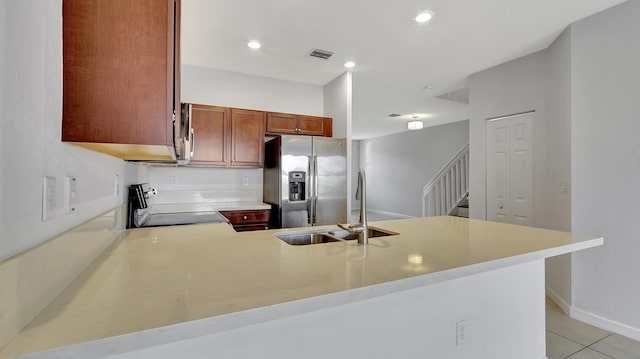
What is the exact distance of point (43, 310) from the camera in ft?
2.22

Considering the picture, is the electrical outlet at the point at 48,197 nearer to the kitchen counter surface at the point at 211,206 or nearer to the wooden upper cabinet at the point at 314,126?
the kitchen counter surface at the point at 211,206

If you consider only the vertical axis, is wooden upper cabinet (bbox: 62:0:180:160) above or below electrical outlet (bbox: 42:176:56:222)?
above

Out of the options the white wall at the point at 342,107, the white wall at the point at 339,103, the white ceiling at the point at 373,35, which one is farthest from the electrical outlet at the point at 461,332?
the white wall at the point at 339,103

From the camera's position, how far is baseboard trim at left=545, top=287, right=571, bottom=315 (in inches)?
105

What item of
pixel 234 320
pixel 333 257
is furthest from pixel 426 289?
pixel 234 320

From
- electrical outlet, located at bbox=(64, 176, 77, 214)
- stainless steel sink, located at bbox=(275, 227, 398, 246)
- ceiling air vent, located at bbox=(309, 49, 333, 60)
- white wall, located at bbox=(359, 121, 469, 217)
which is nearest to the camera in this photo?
electrical outlet, located at bbox=(64, 176, 77, 214)

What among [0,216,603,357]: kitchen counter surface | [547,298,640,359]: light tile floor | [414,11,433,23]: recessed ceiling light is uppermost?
[414,11,433,23]: recessed ceiling light

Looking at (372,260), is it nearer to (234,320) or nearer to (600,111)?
(234,320)

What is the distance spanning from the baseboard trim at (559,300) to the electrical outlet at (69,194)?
3.66 meters

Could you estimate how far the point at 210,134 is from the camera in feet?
11.5

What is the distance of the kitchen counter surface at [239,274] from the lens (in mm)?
655

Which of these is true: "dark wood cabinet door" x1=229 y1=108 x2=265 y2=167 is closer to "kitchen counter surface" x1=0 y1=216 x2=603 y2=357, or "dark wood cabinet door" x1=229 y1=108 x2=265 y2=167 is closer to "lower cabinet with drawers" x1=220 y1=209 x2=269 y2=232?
"lower cabinet with drawers" x1=220 y1=209 x2=269 y2=232

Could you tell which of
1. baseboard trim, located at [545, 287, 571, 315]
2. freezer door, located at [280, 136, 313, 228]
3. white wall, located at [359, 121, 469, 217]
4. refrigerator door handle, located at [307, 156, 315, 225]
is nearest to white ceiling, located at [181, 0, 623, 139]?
freezer door, located at [280, 136, 313, 228]

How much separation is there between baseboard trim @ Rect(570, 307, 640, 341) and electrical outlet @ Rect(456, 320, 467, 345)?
195 cm
